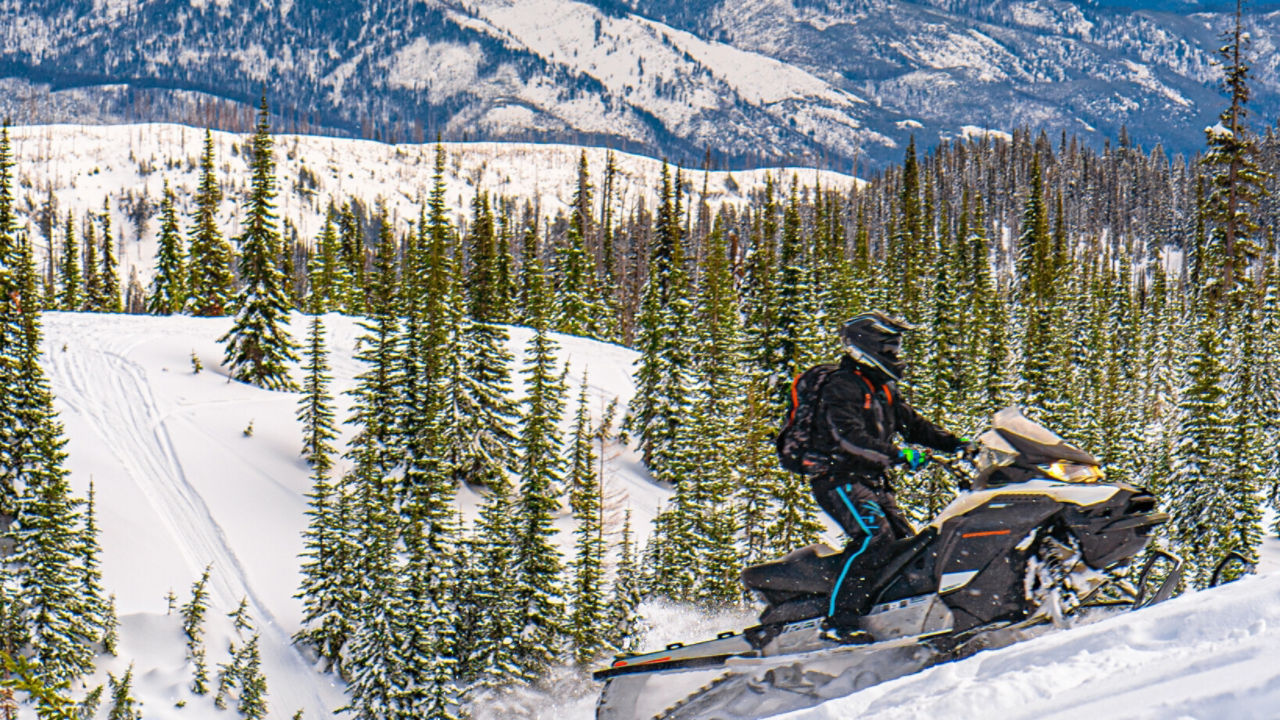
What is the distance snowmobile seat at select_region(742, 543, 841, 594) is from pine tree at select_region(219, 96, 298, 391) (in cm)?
3891

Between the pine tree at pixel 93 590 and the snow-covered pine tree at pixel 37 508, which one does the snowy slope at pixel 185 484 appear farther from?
the snow-covered pine tree at pixel 37 508

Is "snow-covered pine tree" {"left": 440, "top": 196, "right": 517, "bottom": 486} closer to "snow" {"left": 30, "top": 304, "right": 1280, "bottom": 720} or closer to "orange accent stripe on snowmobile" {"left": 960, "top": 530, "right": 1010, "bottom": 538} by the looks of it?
"snow" {"left": 30, "top": 304, "right": 1280, "bottom": 720}

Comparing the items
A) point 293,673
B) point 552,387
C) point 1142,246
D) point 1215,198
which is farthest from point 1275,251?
point 293,673

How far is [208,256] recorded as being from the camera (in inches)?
1996

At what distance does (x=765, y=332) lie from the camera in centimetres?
4466

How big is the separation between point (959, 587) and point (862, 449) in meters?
1.15

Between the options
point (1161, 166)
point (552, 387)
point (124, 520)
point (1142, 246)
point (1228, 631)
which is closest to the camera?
point (1228, 631)

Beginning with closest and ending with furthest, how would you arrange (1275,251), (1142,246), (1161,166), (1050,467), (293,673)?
(1050,467) → (293,673) → (1275,251) → (1142,246) → (1161,166)

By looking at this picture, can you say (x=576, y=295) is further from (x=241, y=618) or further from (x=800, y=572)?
(x=800, y=572)

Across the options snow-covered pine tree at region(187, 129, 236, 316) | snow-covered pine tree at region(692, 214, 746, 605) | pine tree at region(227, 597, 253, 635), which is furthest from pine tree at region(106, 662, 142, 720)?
snow-covered pine tree at region(187, 129, 236, 316)

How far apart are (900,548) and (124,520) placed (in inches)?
1233

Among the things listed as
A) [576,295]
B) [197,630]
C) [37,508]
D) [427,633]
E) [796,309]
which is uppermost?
[796,309]

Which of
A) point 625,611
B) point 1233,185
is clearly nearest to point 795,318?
point 1233,185

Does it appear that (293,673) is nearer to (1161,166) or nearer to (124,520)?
(124,520)
